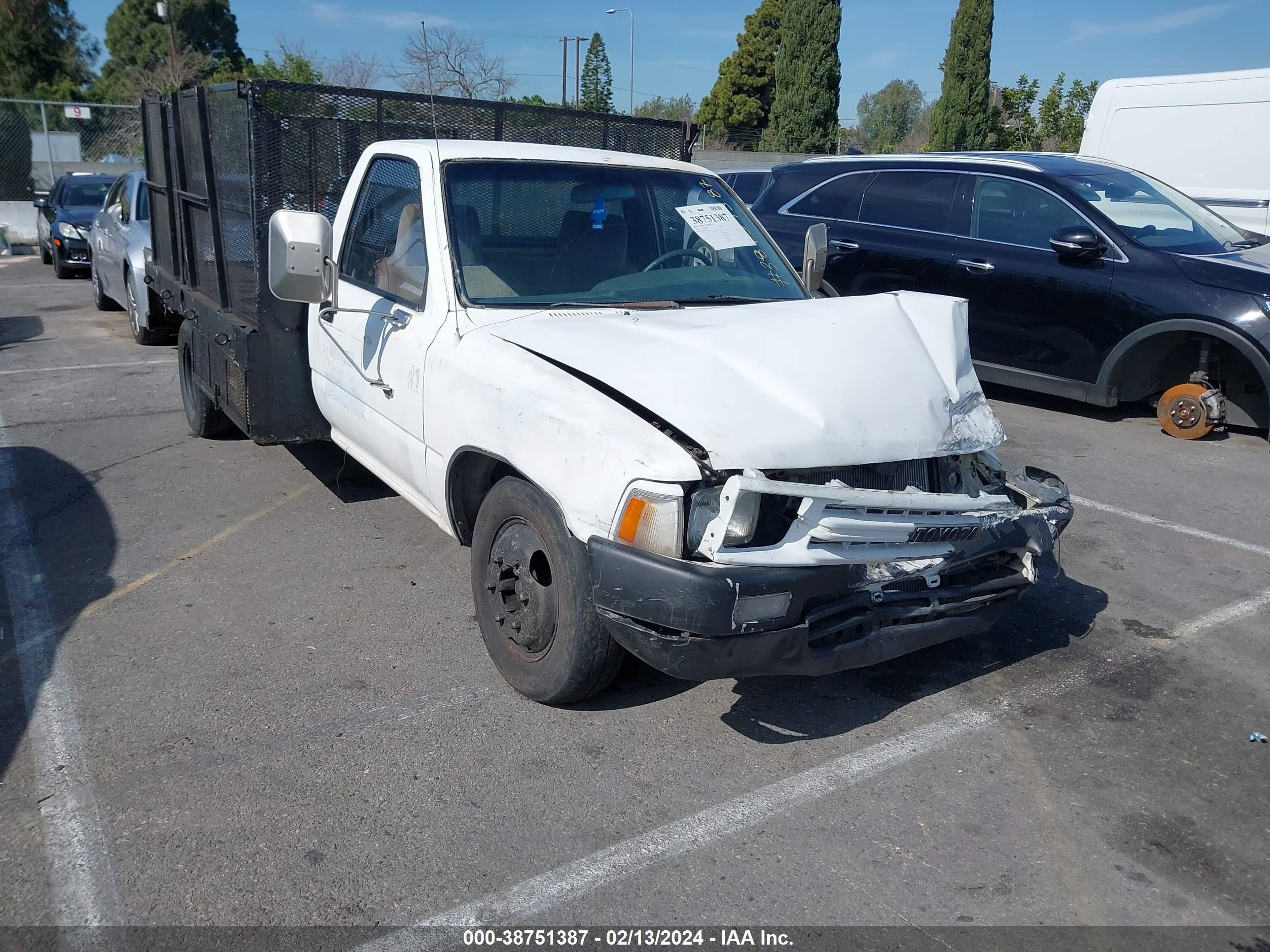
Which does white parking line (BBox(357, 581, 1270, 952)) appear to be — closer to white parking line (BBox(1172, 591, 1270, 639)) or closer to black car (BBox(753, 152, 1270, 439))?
white parking line (BBox(1172, 591, 1270, 639))

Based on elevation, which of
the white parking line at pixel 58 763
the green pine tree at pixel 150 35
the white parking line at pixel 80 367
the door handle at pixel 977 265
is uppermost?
the green pine tree at pixel 150 35

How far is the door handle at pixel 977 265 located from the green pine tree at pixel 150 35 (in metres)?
52.3

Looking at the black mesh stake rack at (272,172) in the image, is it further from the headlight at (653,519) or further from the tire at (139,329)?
the tire at (139,329)

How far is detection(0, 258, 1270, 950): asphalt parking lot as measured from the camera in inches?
113

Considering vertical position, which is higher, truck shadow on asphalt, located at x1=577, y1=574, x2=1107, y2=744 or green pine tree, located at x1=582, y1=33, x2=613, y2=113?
green pine tree, located at x1=582, y1=33, x2=613, y2=113

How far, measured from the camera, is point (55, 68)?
44.2 meters

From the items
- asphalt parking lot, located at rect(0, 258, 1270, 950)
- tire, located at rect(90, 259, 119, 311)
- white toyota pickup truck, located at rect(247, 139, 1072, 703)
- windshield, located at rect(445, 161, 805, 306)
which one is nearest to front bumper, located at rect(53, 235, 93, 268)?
tire, located at rect(90, 259, 119, 311)

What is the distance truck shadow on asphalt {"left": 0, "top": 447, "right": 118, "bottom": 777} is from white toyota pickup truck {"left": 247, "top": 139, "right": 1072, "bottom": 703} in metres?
1.51

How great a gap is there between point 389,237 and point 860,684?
285 cm

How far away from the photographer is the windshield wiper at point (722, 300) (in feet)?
14.5

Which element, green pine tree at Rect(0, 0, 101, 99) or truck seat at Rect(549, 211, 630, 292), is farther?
green pine tree at Rect(0, 0, 101, 99)

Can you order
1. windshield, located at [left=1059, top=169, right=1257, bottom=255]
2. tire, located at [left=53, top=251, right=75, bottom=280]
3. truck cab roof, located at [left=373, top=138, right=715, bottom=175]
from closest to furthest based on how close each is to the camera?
truck cab roof, located at [left=373, top=138, right=715, bottom=175] < windshield, located at [left=1059, top=169, right=1257, bottom=255] < tire, located at [left=53, top=251, right=75, bottom=280]

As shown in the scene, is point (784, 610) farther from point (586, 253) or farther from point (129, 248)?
point (129, 248)

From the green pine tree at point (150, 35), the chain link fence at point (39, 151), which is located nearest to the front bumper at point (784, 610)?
the chain link fence at point (39, 151)
